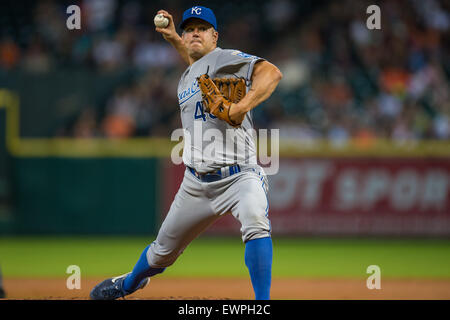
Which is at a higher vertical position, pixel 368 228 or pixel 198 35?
pixel 198 35

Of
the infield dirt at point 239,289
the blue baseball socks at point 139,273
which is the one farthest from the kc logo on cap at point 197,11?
the infield dirt at point 239,289

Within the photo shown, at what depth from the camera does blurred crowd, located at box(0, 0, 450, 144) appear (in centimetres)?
1160

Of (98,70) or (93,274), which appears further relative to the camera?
(98,70)

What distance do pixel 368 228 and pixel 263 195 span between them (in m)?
6.83

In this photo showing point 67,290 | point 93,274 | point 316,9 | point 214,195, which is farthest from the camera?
point 316,9

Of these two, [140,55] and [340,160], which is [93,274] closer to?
[340,160]

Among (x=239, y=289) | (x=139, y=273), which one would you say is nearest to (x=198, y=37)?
(x=139, y=273)

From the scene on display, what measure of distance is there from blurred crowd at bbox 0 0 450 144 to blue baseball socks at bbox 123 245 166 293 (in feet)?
21.4

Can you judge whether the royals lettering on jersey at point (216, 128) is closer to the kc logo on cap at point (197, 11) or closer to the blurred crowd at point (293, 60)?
the kc logo on cap at point (197, 11)

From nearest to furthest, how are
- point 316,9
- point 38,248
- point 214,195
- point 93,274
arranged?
point 214,195, point 93,274, point 38,248, point 316,9

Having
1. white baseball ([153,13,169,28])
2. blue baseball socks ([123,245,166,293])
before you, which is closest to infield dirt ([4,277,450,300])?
blue baseball socks ([123,245,166,293])

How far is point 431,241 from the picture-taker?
10.5 metres
